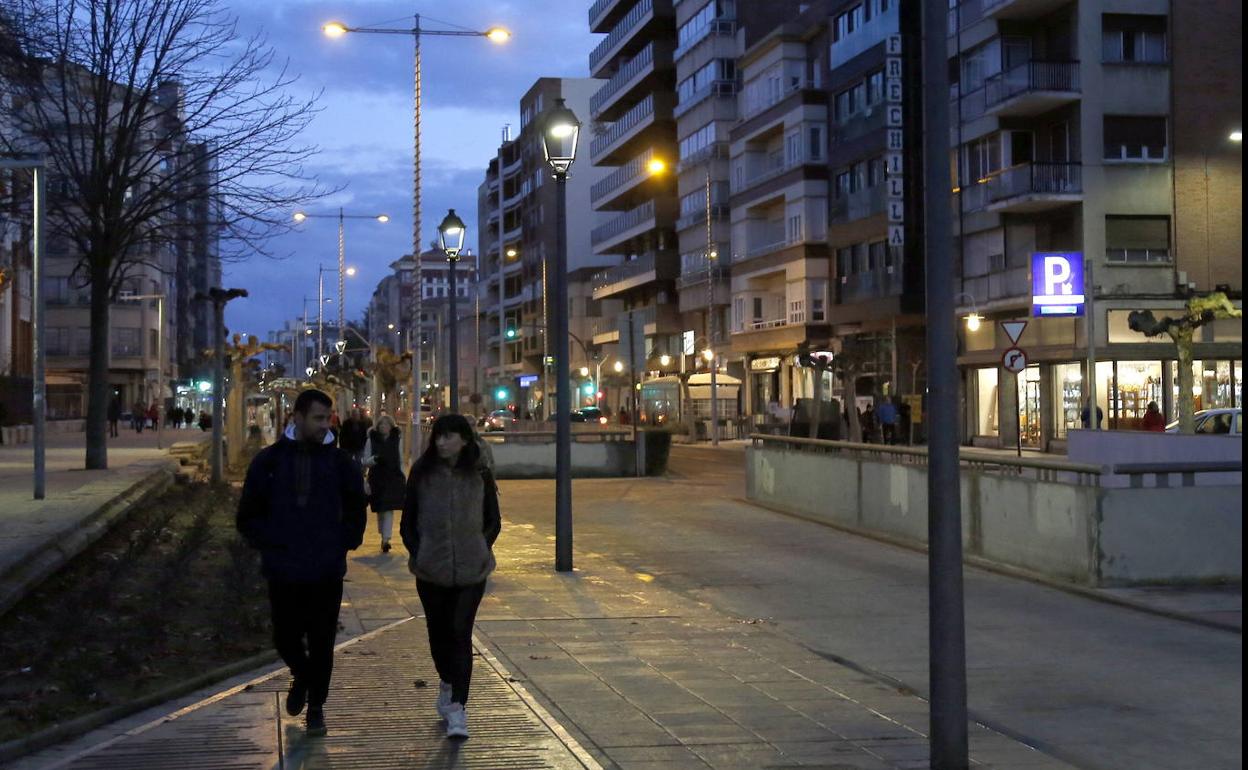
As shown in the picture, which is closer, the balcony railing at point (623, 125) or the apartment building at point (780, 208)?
the apartment building at point (780, 208)

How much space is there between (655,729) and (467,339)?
441ft

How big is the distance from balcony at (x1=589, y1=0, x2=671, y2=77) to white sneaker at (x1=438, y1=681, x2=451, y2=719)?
70993 millimetres

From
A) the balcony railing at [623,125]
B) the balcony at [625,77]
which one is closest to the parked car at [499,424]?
the balcony railing at [623,125]

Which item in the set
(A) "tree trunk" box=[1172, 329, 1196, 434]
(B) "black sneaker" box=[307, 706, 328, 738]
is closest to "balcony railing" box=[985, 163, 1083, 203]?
(A) "tree trunk" box=[1172, 329, 1196, 434]

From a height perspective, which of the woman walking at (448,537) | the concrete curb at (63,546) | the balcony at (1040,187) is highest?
the balcony at (1040,187)

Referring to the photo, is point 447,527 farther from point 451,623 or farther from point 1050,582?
point 1050,582

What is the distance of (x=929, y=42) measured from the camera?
6938 mm

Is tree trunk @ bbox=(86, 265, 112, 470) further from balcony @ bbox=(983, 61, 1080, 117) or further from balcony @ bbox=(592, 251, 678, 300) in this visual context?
balcony @ bbox=(592, 251, 678, 300)

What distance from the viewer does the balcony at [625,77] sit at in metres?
76.6

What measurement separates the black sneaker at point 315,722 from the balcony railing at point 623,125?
234 ft

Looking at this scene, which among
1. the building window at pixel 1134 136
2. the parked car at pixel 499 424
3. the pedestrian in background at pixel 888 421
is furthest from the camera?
the pedestrian in background at pixel 888 421

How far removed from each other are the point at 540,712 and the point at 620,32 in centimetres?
7760

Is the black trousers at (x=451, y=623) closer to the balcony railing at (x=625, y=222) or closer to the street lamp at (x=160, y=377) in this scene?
the street lamp at (x=160, y=377)

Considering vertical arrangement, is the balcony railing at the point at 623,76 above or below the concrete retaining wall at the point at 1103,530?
above
